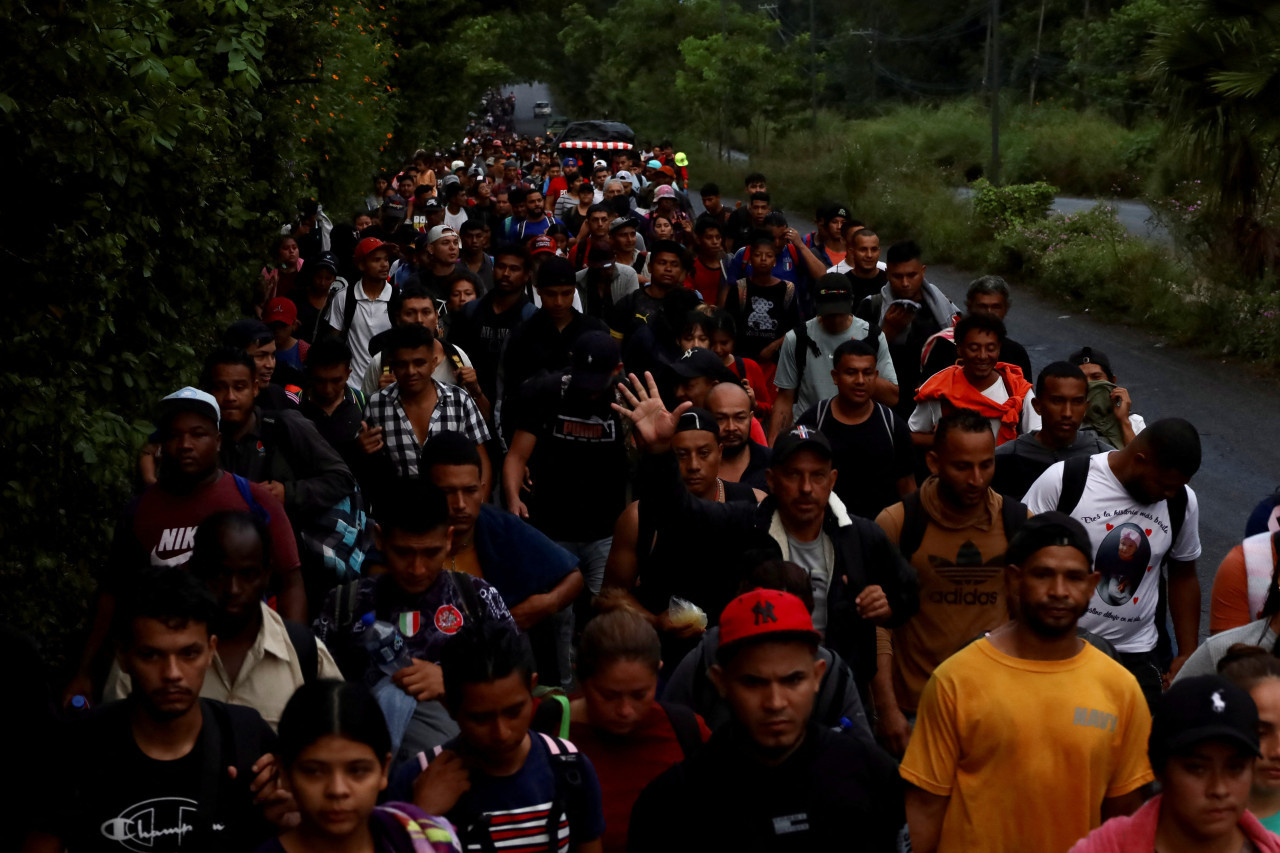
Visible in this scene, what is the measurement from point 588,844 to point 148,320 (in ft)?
15.2

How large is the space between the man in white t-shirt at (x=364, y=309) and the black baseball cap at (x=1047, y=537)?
650 cm

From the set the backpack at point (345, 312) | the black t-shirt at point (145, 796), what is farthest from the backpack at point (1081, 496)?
the backpack at point (345, 312)

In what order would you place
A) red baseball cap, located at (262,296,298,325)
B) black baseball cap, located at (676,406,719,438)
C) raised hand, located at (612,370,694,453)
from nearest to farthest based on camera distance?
raised hand, located at (612,370,694,453)
black baseball cap, located at (676,406,719,438)
red baseball cap, located at (262,296,298,325)

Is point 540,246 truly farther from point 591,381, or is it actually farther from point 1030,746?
point 1030,746

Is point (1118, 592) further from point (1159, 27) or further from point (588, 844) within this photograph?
point (1159, 27)

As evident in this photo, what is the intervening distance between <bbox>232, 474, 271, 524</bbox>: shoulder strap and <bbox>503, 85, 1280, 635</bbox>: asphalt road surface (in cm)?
550

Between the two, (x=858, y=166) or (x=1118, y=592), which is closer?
(x=1118, y=592)

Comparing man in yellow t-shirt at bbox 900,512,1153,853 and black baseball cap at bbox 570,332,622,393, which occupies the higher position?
black baseball cap at bbox 570,332,622,393

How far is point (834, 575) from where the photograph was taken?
5.29 metres

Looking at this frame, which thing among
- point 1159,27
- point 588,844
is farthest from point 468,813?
point 1159,27

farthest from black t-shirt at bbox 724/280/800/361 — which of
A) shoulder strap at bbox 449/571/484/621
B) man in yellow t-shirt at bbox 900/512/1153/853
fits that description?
man in yellow t-shirt at bbox 900/512/1153/853

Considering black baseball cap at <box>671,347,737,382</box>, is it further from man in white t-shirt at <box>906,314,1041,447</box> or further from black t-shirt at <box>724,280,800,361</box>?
black t-shirt at <box>724,280,800,361</box>

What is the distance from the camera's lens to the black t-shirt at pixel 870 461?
6969 mm

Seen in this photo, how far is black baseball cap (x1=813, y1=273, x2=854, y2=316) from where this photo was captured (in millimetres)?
8820
